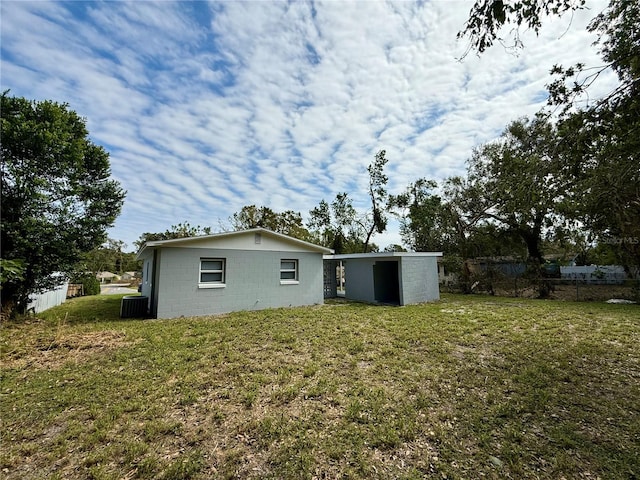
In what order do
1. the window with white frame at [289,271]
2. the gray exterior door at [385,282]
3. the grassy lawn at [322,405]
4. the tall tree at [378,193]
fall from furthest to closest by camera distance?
the tall tree at [378,193] < the gray exterior door at [385,282] < the window with white frame at [289,271] < the grassy lawn at [322,405]

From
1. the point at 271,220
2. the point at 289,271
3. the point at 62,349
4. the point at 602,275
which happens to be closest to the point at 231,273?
the point at 289,271

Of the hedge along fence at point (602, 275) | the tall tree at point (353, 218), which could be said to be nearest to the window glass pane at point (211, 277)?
the tall tree at point (353, 218)

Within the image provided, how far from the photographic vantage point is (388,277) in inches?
584

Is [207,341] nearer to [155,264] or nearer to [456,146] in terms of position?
[155,264]

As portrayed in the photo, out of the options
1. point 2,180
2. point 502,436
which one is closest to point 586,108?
point 502,436

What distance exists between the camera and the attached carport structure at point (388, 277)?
482 inches

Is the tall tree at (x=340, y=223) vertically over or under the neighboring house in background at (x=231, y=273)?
over

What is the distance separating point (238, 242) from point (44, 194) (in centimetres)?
613

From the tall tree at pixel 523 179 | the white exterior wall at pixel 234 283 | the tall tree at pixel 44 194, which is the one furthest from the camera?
the white exterior wall at pixel 234 283

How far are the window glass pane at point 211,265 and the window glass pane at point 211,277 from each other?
0.70ft

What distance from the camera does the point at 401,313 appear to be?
9922 millimetres

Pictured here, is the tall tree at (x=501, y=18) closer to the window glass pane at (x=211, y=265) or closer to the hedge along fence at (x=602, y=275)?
the window glass pane at (x=211, y=265)

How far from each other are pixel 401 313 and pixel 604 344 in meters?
5.04

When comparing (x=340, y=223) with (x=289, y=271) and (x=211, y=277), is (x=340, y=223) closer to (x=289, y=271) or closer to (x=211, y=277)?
(x=289, y=271)
